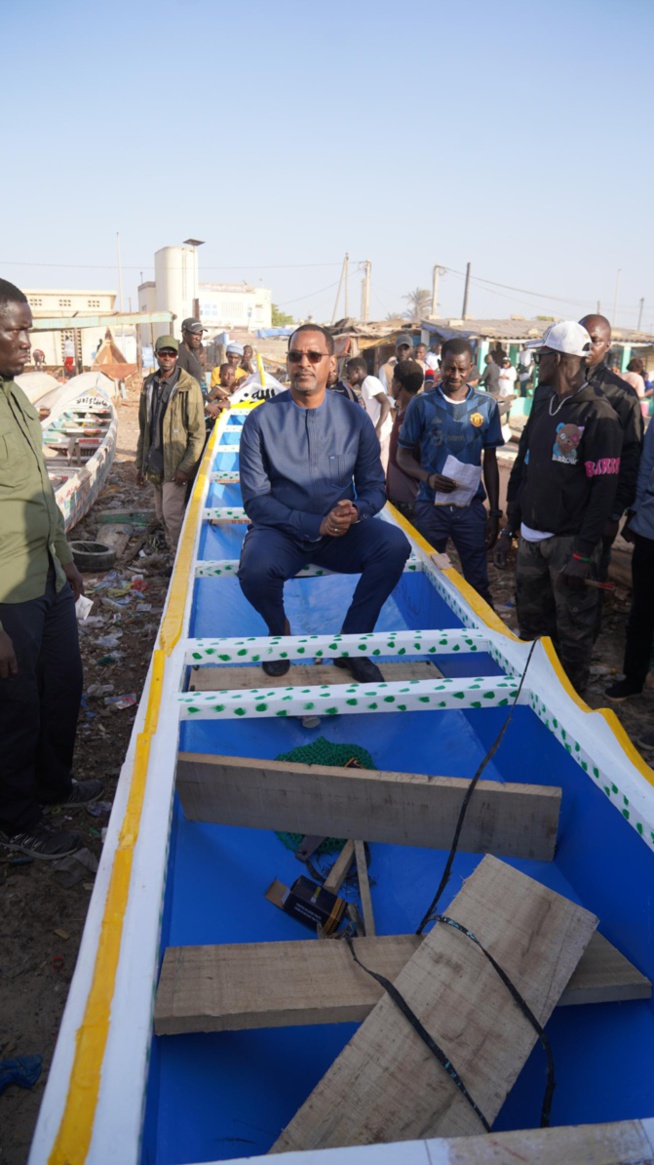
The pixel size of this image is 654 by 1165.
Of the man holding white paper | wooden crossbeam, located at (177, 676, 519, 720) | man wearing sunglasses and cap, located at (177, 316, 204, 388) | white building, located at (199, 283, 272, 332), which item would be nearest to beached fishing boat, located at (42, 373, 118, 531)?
man wearing sunglasses and cap, located at (177, 316, 204, 388)

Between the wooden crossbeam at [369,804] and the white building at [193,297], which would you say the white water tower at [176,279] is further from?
the wooden crossbeam at [369,804]

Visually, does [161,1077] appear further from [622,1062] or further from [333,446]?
[333,446]

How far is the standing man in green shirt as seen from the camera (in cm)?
262

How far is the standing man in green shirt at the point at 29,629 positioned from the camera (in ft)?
8.61

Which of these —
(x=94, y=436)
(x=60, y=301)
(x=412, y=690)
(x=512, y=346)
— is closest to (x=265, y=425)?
(x=412, y=690)

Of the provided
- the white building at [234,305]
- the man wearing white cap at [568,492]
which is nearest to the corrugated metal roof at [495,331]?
the man wearing white cap at [568,492]

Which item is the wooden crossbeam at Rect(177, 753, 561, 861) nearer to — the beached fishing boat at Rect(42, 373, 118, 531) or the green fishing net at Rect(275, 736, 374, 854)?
the green fishing net at Rect(275, 736, 374, 854)

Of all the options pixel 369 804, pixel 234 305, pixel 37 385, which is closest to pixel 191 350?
pixel 369 804

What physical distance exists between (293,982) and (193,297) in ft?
152

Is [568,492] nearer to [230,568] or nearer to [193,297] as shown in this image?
[230,568]

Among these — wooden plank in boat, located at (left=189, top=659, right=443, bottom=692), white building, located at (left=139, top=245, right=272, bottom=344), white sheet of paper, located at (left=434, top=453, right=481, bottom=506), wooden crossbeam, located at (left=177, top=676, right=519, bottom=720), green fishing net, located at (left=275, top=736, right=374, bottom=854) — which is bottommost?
green fishing net, located at (left=275, top=736, right=374, bottom=854)

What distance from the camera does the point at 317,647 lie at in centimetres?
256

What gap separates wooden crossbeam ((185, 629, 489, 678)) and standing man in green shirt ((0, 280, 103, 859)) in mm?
674

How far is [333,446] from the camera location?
3475mm
